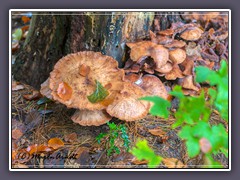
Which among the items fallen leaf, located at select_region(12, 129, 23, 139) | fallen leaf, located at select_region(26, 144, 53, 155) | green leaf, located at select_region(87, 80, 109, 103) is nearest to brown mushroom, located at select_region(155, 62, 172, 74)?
green leaf, located at select_region(87, 80, 109, 103)

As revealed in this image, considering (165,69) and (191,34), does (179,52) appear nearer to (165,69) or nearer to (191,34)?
(165,69)

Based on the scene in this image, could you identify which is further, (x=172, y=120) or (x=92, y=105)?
(x=172, y=120)

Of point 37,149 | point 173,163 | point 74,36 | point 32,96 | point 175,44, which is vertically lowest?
point 173,163

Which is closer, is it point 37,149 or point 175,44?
point 37,149

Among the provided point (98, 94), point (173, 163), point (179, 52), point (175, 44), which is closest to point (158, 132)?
point (173, 163)

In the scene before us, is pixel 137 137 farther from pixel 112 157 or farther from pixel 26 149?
pixel 26 149

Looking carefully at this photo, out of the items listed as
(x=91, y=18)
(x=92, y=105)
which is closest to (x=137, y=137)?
(x=92, y=105)
